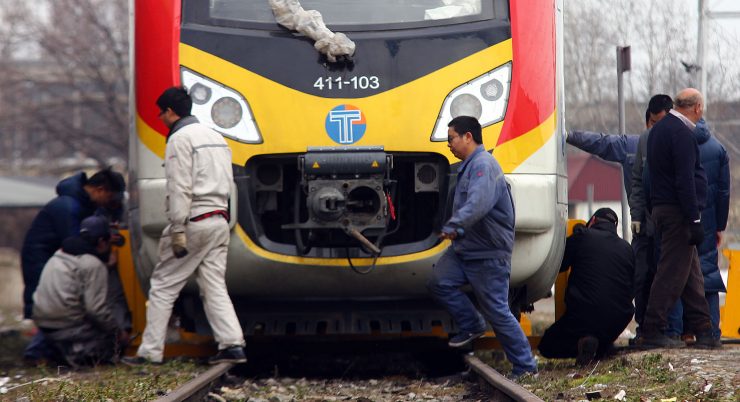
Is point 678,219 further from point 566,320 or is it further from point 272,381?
point 272,381

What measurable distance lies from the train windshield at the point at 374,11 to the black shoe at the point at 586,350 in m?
2.08

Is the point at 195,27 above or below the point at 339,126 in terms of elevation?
above

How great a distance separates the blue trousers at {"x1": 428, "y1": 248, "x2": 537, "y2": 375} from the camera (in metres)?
6.71

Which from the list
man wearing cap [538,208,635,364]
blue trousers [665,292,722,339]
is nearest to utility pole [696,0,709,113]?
blue trousers [665,292,722,339]

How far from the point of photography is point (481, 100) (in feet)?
22.5

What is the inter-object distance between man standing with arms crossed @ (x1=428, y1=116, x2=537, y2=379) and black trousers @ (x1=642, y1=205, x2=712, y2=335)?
4.02ft

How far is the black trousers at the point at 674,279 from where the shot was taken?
24.7ft

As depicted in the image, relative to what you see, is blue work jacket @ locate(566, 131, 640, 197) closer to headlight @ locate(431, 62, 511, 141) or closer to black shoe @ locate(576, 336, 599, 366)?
black shoe @ locate(576, 336, 599, 366)

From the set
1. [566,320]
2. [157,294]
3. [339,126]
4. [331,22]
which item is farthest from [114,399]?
[566,320]

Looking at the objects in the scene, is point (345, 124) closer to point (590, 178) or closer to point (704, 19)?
point (704, 19)

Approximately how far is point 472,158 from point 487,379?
1.17 metres

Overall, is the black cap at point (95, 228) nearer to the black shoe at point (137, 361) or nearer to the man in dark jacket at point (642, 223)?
the black shoe at point (137, 361)

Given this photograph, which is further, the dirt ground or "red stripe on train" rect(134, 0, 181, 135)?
"red stripe on train" rect(134, 0, 181, 135)

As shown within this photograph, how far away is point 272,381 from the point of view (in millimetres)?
7332
